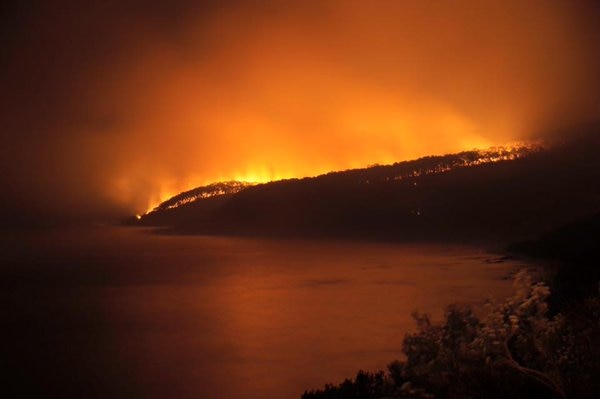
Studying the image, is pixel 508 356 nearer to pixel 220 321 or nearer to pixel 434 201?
pixel 220 321

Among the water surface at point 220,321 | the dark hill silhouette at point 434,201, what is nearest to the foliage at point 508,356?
the water surface at point 220,321

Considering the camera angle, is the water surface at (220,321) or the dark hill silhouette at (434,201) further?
the dark hill silhouette at (434,201)

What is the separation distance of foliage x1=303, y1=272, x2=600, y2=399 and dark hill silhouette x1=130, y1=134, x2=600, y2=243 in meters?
61.1

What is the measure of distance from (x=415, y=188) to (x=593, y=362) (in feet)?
394

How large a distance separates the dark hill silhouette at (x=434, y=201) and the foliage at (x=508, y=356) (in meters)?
61.1

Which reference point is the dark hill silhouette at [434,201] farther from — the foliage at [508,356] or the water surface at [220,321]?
the foliage at [508,356]

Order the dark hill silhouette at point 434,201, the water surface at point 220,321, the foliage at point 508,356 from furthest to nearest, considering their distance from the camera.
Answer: the dark hill silhouette at point 434,201 → the water surface at point 220,321 → the foliage at point 508,356

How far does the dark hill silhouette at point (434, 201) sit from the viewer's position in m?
88.2

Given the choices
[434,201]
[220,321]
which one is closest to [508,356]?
[220,321]

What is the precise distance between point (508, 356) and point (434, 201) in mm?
108743

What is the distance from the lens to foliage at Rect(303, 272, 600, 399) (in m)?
8.31

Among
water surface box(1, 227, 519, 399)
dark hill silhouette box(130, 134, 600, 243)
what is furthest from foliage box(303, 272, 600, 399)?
dark hill silhouette box(130, 134, 600, 243)

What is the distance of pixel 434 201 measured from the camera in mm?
115062

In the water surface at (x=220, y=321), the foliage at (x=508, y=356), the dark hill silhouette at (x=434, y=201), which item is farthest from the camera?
the dark hill silhouette at (x=434, y=201)
